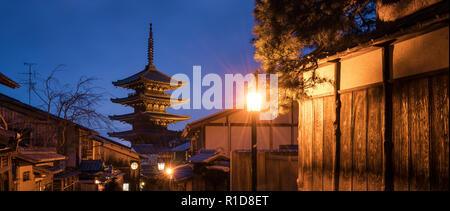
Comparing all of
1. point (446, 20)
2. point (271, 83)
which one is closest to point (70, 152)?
point (271, 83)

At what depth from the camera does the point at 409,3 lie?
5809 mm

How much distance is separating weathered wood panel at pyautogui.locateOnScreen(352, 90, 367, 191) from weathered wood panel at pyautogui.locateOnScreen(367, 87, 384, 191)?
98mm

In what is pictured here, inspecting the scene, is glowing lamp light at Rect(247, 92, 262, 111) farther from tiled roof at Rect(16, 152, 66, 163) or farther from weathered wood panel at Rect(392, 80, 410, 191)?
tiled roof at Rect(16, 152, 66, 163)

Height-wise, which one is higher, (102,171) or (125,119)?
(125,119)

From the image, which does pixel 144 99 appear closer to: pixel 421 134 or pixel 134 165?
pixel 134 165

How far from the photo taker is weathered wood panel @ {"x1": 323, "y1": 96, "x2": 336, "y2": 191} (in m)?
6.29

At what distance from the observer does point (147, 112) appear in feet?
131

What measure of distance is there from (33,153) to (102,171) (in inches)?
361

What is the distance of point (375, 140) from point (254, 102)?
2.48 meters

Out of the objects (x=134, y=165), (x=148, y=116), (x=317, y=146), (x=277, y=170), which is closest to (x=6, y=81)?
(x=277, y=170)

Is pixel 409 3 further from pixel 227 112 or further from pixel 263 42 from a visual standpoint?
pixel 227 112

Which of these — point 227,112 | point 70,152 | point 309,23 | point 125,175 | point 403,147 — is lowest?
point 125,175

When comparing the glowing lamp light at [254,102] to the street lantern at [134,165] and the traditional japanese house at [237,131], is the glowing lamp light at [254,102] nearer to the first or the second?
the traditional japanese house at [237,131]

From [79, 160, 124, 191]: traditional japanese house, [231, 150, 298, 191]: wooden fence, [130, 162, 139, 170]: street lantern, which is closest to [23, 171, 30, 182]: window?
[79, 160, 124, 191]: traditional japanese house
